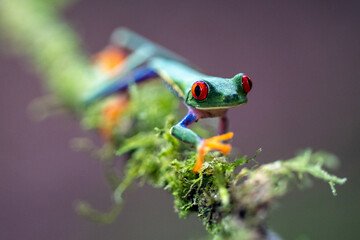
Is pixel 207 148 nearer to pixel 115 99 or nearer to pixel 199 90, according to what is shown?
pixel 199 90

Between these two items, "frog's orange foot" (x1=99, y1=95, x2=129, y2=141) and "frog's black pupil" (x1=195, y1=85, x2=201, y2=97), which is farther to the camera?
"frog's orange foot" (x1=99, y1=95, x2=129, y2=141)

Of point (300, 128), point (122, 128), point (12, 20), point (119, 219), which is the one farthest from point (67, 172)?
point (122, 128)

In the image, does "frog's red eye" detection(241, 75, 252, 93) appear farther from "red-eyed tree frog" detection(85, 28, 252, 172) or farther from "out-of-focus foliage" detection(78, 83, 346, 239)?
"out-of-focus foliage" detection(78, 83, 346, 239)

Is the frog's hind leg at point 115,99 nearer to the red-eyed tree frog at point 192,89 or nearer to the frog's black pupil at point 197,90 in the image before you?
the red-eyed tree frog at point 192,89

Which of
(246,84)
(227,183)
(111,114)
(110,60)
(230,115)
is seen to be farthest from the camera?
(230,115)

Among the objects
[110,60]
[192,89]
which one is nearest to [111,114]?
[110,60]

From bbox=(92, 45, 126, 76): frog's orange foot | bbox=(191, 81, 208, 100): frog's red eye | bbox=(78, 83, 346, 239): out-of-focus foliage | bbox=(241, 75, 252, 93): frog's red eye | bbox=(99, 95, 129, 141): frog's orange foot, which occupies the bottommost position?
bbox=(78, 83, 346, 239): out-of-focus foliage

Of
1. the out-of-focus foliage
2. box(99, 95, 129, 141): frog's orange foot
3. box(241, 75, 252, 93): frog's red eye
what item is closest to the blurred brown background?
box(99, 95, 129, 141): frog's orange foot
